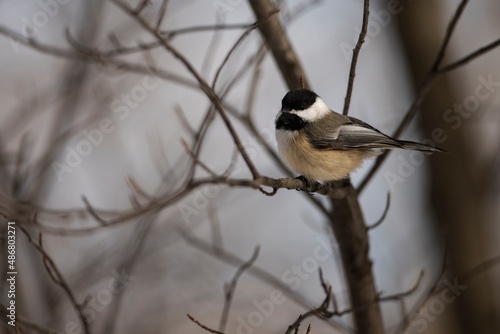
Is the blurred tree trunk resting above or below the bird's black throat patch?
above

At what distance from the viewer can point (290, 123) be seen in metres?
2.29

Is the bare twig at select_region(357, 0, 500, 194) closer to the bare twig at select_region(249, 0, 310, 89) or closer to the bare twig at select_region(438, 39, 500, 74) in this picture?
the bare twig at select_region(438, 39, 500, 74)

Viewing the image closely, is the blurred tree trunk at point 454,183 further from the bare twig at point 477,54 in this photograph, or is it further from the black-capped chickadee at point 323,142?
the bare twig at point 477,54

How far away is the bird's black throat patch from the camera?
7.39 ft

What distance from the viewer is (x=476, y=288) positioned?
376cm

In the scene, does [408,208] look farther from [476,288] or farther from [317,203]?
[317,203]

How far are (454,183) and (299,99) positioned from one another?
2.46 metres

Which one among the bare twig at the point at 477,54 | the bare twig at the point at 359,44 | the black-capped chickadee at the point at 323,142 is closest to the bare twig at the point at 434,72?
the bare twig at the point at 477,54

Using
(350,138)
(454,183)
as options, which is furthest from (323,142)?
(454,183)

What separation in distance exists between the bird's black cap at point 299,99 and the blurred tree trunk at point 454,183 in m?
2.20

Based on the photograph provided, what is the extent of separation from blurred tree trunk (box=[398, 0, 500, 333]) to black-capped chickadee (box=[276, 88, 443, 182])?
6.17 ft

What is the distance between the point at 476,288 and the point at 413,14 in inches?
96.3

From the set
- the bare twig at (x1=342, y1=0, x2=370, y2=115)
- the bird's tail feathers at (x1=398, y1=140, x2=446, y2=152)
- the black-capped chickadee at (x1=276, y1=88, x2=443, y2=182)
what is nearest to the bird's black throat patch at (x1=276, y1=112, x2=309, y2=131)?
the black-capped chickadee at (x1=276, y1=88, x2=443, y2=182)

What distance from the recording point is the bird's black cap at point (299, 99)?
199cm
